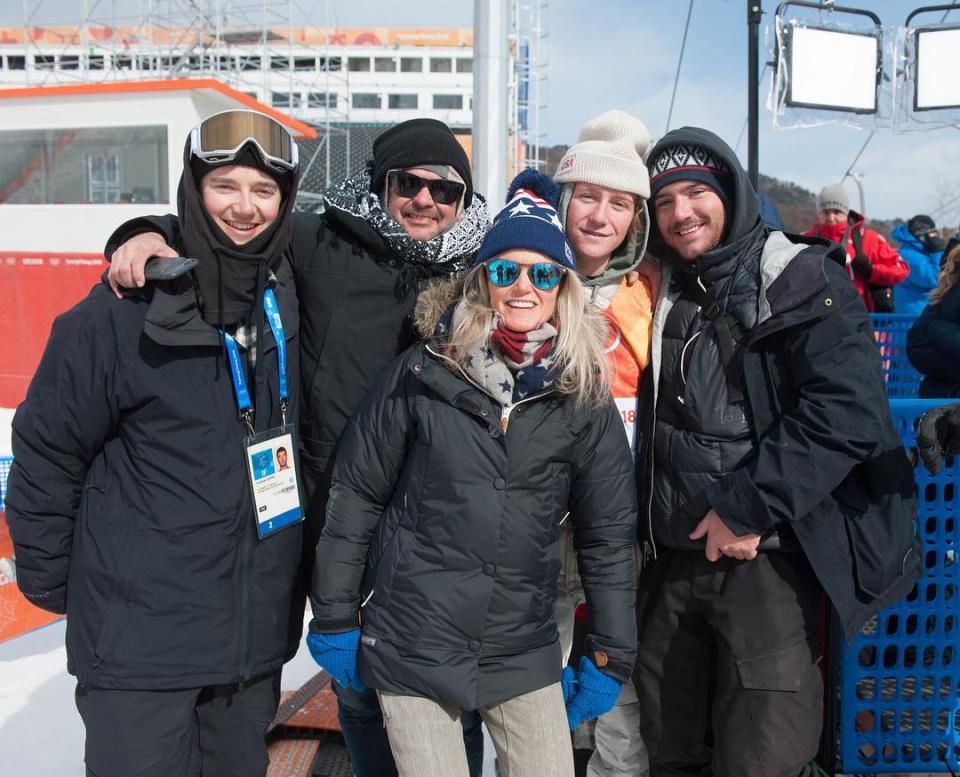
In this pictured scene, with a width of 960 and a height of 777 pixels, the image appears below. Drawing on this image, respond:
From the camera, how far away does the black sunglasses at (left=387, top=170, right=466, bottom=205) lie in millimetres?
2383

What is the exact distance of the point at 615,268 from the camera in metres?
2.48

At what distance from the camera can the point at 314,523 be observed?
2.33 metres

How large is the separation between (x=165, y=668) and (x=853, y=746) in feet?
7.54

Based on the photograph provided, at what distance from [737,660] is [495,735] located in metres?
0.72

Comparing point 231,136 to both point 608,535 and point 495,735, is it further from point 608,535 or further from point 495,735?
point 495,735

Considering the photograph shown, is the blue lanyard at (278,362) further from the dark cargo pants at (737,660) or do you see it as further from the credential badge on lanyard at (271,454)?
the dark cargo pants at (737,660)

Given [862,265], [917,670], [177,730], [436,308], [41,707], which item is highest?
[862,265]

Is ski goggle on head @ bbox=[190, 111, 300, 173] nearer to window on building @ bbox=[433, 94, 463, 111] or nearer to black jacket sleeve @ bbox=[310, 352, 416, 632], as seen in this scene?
black jacket sleeve @ bbox=[310, 352, 416, 632]

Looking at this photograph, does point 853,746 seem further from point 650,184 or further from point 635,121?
point 635,121

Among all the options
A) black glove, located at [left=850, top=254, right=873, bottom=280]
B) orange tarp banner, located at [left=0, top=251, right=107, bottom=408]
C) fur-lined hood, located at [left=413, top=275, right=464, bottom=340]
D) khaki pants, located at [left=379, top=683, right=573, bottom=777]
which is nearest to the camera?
khaki pants, located at [left=379, top=683, right=573, bottom=777]

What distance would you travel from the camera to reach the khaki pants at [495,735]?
2.01m

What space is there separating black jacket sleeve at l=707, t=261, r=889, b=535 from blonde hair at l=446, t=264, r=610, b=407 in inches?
18.0

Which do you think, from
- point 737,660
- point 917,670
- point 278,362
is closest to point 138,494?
point 278,362

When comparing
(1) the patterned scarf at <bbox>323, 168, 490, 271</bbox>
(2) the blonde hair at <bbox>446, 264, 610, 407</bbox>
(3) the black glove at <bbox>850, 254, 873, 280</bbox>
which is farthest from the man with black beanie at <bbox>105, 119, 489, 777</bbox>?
(3) the black glove at <bbox>850, 254, 873, 280</bbox>
